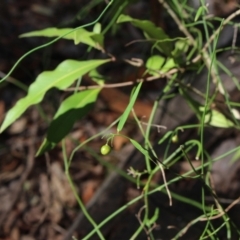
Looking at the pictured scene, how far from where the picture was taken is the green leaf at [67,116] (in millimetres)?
1017

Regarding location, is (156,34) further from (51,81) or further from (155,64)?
(51,81)

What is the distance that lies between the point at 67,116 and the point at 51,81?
0.07m

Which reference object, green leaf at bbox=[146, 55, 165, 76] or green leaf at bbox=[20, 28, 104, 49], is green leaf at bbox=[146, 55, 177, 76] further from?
green leaf at bbox=[20, 28, 104, 49]

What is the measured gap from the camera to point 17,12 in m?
2.93

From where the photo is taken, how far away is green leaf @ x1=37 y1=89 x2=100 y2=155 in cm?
102

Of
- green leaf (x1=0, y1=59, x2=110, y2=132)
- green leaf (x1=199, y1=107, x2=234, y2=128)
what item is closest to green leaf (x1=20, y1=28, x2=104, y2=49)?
green leaf (x1=0, y1=59, x2=110, y2=132)

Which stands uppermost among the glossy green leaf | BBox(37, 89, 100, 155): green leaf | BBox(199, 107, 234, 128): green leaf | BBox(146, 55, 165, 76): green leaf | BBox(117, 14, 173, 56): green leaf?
BBox(117, 14, 173, 56): green leaf

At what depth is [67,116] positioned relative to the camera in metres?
1.04

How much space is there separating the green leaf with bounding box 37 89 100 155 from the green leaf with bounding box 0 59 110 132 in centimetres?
5

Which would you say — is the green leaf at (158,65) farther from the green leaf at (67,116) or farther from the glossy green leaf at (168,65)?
the green leaf at (67,116)

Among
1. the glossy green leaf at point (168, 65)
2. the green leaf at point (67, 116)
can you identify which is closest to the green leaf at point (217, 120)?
the glossy green leaf at point (168, 65)

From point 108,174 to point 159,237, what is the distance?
671 mm

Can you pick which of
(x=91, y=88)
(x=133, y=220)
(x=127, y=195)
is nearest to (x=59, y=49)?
(x=127, y=195)

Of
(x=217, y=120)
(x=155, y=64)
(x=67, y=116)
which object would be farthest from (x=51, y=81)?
(x=217, y=120)
